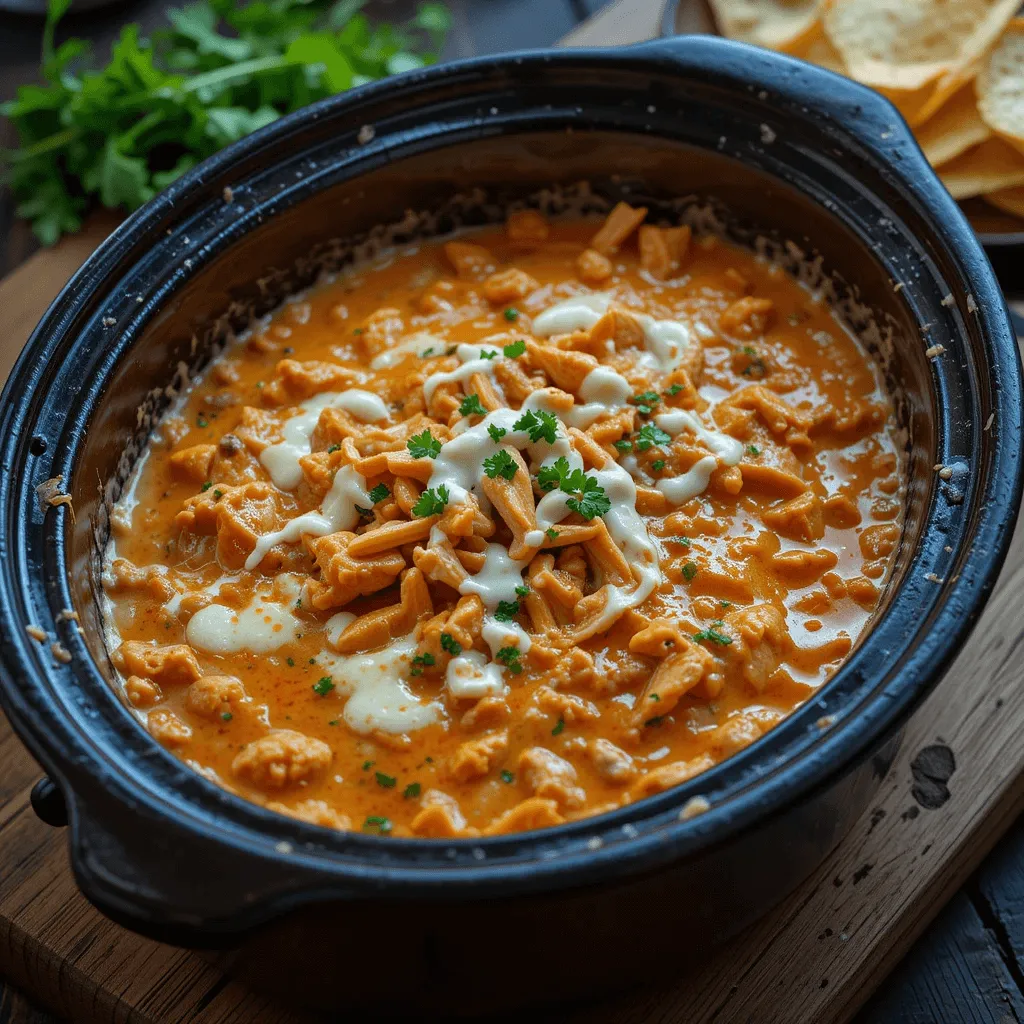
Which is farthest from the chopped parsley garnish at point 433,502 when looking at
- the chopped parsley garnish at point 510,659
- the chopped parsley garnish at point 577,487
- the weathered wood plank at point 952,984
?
the weathered wood plank at point 952,984

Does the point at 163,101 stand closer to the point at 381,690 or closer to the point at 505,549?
the point at 505,549

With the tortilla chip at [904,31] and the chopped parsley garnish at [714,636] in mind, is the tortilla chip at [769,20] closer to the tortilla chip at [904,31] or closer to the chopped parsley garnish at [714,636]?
the tortilla chip at [904,31]

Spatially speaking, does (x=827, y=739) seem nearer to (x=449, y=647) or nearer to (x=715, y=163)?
(x=449, y=647)

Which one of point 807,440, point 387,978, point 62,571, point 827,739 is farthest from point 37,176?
point 827,739

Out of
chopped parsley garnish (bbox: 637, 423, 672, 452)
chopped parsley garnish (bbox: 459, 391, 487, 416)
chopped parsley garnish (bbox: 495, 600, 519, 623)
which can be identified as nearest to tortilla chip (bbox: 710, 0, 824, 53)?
chopped parsley garnish (bbox: 637, 423, 672, 452)

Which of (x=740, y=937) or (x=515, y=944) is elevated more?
(x=515, y=944)

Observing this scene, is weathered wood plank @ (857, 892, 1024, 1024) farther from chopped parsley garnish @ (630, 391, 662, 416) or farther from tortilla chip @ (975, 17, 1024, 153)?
tortilla chip @ (975, 17, 1024, 153)
